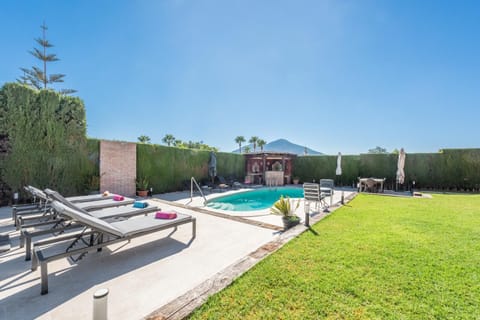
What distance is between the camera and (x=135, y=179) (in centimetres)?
1091

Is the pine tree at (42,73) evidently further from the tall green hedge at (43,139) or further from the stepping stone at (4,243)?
the stepping stone at (4,243)

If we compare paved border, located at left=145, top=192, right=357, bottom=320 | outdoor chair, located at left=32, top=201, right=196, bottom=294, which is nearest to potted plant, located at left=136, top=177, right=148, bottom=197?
outdoor chair, located at left=32, top=201, right=196, bottom=294

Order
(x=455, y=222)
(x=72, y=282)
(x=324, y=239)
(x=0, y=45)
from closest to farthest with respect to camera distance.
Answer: (x=72, y=282)
(x=324, y=239)
(x=455, y=222)
(x=0, y=45)

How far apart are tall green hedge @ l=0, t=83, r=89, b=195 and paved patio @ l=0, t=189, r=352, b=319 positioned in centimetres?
418

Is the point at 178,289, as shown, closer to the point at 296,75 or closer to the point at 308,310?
the point at 308,310

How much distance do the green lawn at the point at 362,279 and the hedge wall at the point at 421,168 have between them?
38.8ft

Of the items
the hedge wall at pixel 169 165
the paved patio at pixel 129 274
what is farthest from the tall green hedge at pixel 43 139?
the paved patio at pixel 129 274

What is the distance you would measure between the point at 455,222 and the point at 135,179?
13.2 metres

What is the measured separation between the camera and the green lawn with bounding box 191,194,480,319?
2.24m

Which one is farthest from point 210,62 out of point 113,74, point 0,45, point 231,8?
point 0,45

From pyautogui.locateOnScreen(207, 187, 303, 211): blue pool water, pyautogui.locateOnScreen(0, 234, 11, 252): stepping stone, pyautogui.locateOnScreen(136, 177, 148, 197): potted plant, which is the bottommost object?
pyautogui.locateOnScreen(207, 187, 303, 211): blue pool water

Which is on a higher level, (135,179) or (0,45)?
(0,45)

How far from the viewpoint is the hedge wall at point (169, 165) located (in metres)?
11.4

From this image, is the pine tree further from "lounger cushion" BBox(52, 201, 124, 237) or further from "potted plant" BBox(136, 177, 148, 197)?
"lounger cushion" BBox(52, 201, 124, 237)
